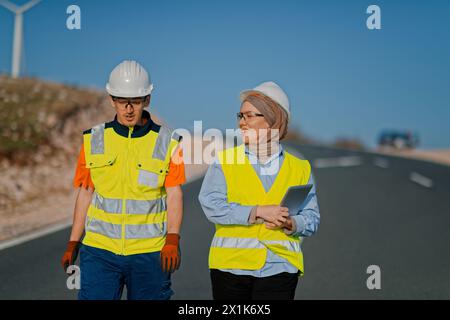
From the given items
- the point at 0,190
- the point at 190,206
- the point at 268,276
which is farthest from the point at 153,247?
the point at 0,190

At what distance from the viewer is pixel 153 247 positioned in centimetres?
465

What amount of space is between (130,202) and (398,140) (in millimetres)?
51610

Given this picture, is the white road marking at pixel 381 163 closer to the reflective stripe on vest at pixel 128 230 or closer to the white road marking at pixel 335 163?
the white road marking at pixel 335 163

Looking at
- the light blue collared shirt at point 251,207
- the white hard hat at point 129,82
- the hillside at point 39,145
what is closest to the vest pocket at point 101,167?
the white hard hat at point 129,82

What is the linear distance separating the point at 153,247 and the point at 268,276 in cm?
83

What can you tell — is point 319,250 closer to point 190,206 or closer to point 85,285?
point 190,206

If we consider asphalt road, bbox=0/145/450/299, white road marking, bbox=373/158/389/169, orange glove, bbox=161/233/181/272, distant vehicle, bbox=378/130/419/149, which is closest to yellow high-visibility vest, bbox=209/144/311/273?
orange glove, bbox=161/233/181/272

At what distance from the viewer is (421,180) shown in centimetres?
2352

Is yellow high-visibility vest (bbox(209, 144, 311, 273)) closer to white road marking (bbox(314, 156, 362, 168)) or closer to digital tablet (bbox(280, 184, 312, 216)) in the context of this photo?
digital tablet (bbox(280, 184, 312, 216))

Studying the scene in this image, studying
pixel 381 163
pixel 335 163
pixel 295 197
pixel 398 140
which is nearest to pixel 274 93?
pixel 295 197

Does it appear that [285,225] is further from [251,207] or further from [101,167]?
[101,167]

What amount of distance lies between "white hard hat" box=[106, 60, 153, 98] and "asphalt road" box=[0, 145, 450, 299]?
3889mm

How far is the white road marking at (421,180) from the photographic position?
22.2 m

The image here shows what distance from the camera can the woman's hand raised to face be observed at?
4.11m
